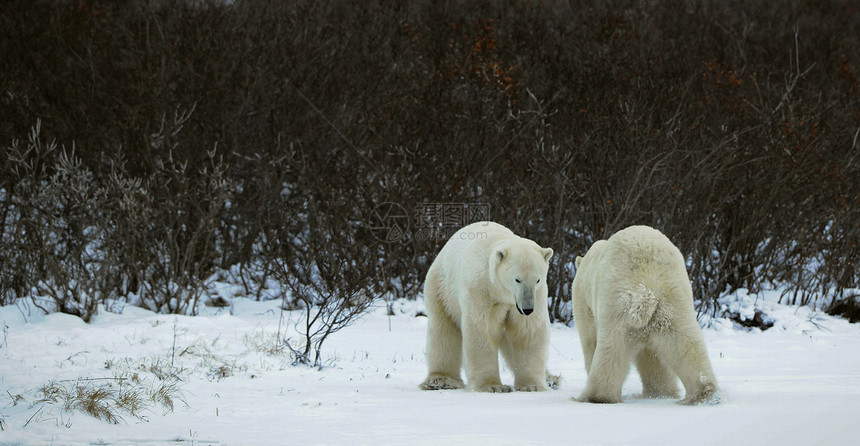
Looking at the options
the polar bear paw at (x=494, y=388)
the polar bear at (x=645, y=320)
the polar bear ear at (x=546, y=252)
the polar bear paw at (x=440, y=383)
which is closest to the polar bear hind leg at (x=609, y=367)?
the polar bear at (x=645, y=320)

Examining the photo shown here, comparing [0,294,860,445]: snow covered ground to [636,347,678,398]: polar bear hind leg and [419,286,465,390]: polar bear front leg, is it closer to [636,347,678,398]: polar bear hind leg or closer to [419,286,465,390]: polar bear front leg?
[636,347,678,398]: polar bear hind leg

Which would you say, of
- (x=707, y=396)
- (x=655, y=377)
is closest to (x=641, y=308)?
(x=707, y=396)

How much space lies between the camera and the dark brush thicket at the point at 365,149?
10.2 metres

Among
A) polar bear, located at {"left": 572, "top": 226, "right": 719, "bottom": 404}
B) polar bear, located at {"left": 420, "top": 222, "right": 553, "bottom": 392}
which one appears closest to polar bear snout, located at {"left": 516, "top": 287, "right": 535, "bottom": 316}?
polar bear, located at {"left": 420, "top": 222, "right": 553, "bottom": 392}

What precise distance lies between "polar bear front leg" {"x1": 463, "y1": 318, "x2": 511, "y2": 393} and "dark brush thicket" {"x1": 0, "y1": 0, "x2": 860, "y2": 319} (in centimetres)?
326

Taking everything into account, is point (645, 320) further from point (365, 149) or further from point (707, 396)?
point (365, 149)

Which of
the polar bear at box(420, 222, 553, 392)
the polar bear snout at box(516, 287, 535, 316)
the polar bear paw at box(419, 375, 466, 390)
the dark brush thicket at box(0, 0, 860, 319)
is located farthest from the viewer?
the dark brush thicket at box(0, 0, 860, 319)

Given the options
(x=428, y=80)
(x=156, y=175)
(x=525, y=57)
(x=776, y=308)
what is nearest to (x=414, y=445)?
(x=776, y=308)

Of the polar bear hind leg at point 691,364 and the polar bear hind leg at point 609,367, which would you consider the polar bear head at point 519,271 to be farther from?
the polar bear hind leg at point 691,364

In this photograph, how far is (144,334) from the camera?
7.25 m

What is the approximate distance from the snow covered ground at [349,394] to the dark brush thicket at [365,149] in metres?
1.40

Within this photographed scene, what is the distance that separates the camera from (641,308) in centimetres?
427

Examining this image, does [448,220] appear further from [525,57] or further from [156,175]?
[525,57]

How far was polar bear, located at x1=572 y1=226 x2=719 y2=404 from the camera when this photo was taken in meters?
4.22
